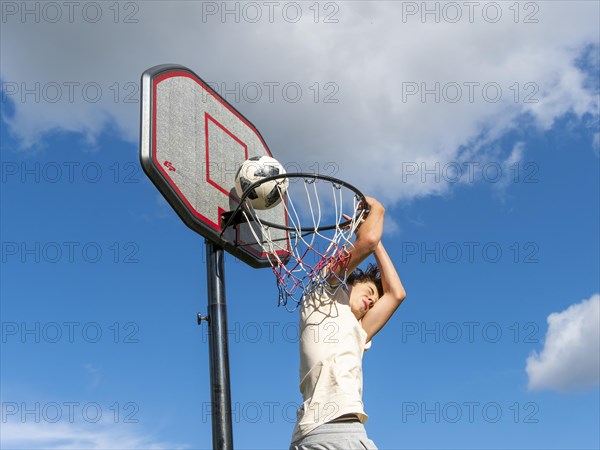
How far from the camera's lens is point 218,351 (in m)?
5.11

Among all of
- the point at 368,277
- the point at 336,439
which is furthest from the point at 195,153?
the point at 336,439

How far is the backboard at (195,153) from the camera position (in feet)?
17.3

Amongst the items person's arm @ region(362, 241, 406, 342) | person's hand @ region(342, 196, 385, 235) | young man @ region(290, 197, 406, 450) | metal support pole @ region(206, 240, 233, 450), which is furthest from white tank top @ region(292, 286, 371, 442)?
metal support pole @ region(206, 240, 233, 450)

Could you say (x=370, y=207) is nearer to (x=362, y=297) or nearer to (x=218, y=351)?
(x=362, y=297)

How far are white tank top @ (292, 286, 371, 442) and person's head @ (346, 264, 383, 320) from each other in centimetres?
16

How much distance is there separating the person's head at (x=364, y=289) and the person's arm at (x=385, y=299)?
6 cm

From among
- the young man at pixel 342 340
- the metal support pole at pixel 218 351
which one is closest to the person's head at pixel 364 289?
the young man at pixel 342 340

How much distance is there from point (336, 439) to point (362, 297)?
94 cm

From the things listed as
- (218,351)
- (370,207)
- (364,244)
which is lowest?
(364,244)

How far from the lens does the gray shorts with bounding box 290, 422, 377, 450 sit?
314 centimetres

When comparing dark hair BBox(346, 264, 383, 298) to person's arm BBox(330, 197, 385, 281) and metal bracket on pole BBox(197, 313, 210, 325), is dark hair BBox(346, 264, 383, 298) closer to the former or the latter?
person's arm BBox(330, 197, 385, 281)

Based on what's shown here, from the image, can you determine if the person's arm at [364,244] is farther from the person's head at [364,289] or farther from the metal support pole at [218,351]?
the metal support pole at [218,351]

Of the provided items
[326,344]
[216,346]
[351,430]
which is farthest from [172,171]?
[351,430]

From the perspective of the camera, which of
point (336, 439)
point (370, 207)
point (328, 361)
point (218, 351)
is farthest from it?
point (218, 351)
